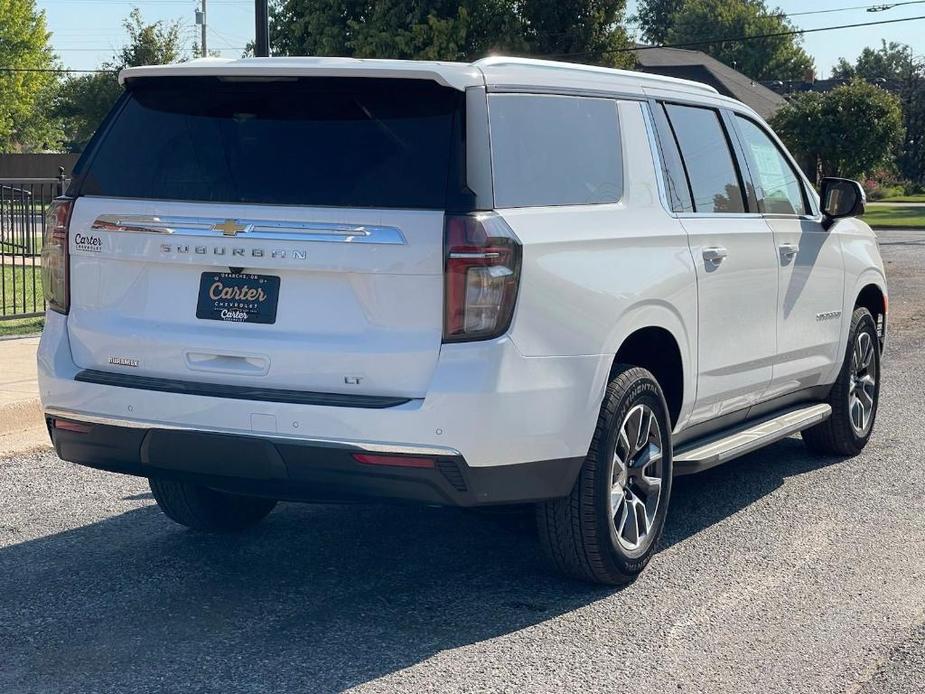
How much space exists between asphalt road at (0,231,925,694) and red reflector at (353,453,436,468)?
629mm

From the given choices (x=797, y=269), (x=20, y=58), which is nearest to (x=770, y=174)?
(x=797, y=269)

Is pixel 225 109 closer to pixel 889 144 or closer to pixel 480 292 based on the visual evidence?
pixel 480 292

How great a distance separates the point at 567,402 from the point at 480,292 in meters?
0.56

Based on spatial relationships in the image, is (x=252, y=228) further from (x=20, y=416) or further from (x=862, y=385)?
(x=862, y=385)

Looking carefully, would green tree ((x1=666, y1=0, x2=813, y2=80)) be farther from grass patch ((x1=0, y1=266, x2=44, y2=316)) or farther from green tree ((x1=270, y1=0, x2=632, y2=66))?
grass patch ((x1=0, y1=266, x2=44, y2=316))

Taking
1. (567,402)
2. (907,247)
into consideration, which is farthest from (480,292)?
(907,247)

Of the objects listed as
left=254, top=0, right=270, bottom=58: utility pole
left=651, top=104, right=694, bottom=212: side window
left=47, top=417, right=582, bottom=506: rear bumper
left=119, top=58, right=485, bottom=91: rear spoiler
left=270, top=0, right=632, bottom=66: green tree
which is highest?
left=270, top=0, right=632, bottom=66: green tree

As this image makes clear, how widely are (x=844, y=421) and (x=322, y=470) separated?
13.5ft

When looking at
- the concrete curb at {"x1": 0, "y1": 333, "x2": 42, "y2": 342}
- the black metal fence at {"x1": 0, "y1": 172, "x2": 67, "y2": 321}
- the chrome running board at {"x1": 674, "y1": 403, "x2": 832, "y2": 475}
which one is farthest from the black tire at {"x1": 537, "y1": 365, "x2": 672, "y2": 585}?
the black metal fence at {"x1": 0, "y1": 172, "x2": 67, "y2": 321}

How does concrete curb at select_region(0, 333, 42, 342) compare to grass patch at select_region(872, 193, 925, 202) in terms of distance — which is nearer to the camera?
concrete curb at select_region(0, 333, 42, 342)

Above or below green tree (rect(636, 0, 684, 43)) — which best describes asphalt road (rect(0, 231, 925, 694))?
below

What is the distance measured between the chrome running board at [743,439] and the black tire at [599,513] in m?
0.64

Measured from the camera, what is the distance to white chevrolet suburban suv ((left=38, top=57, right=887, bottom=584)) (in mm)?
4496

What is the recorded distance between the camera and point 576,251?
16.1 ft
